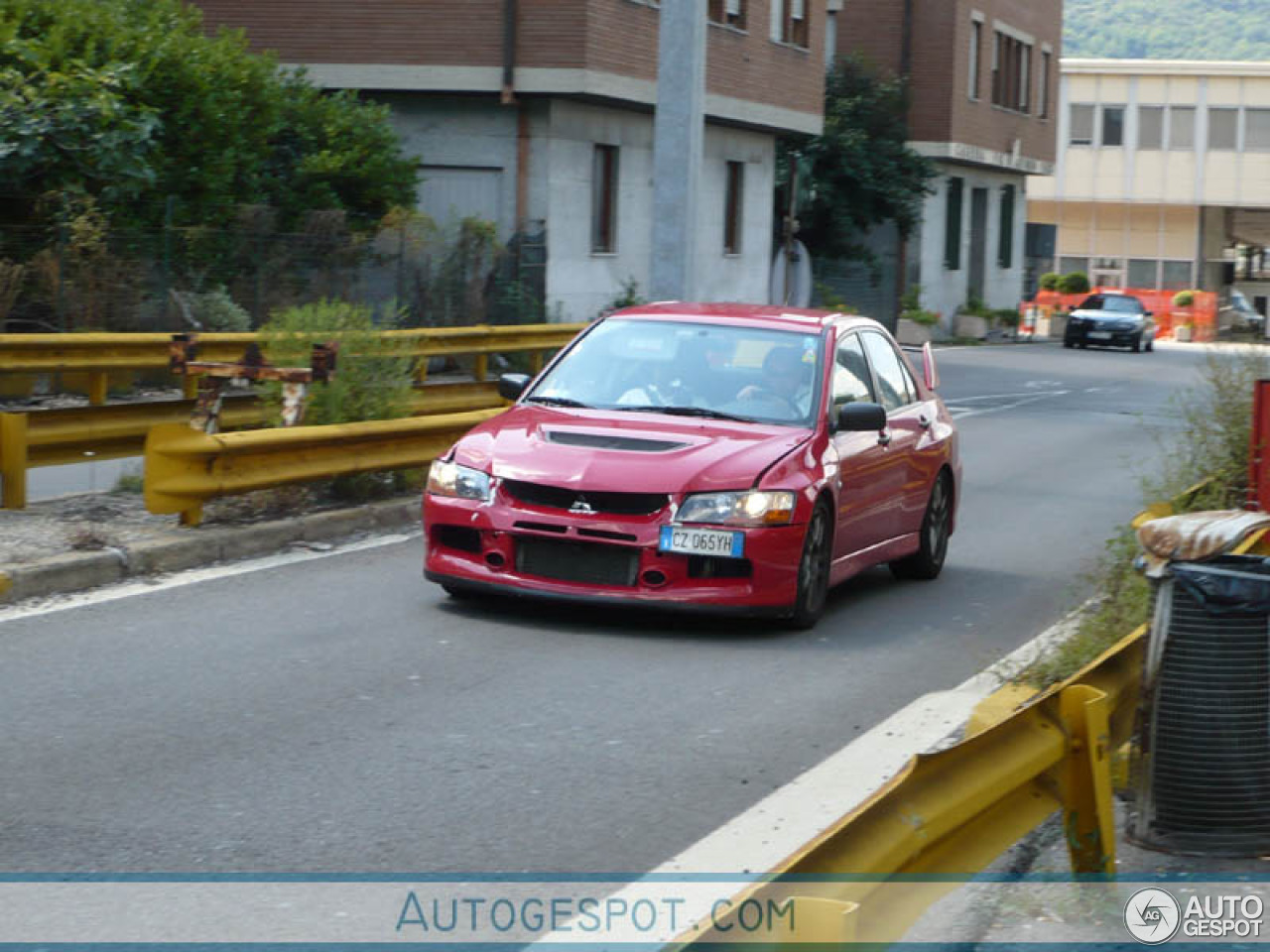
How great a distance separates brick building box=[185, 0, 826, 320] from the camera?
1093 inches

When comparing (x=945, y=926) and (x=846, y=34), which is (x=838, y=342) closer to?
(x=945, y=926)

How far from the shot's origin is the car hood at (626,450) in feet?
30.2

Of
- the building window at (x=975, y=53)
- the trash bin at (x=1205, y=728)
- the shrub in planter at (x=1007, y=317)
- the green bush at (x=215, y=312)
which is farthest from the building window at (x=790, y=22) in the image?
the trash bin at (x=1205, y=728)

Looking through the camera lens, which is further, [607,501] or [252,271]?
[252,271]

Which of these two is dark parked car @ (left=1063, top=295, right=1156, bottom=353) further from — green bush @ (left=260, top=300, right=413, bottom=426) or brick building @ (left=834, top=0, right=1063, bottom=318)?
green bush @ (left=260, top=300, right=413, bottom=426)

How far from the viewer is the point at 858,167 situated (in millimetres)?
44250

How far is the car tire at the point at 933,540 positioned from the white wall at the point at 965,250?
35.8 metres

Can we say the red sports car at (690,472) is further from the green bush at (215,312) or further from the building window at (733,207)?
the building window at (733,207)

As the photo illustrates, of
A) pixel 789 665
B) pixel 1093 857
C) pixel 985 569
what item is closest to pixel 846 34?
pixel 985 569

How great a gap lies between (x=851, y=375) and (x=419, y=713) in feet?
13.1

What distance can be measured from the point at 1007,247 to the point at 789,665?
168 ft

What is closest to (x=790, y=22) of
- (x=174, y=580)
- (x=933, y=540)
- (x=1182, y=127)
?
(x=933, y=540)

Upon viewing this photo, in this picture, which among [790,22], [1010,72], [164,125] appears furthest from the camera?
[1010,72]

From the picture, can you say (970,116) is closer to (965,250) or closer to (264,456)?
(965,250)
